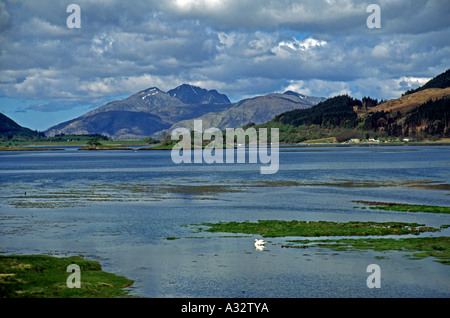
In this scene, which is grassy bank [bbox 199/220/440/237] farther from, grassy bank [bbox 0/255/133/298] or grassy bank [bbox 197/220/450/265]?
grassy bank [bbox 0/255/133/298]

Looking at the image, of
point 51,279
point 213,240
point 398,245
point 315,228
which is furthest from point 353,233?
point 51,279

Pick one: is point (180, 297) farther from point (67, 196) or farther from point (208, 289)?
point (67, 196)

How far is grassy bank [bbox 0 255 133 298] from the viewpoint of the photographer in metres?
30.3

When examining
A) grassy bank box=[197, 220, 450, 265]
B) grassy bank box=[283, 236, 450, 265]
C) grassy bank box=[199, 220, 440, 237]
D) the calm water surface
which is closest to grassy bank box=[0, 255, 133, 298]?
the calm water surface

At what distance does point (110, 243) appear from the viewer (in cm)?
4750

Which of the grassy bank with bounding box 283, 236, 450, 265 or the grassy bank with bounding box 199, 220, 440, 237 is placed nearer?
the grassy bank with bounding box 283, 236, 450, 265

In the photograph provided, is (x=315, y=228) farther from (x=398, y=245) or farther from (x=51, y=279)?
(x=51, y=279)

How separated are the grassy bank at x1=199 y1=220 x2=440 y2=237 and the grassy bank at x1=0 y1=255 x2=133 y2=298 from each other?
19.2m

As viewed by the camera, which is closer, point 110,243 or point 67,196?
point 110,243

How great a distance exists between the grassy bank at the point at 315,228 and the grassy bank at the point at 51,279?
756 inches

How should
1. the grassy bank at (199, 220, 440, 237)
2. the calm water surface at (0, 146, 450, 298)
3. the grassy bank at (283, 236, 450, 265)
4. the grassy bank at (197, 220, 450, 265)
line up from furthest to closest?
the grassy bank at (199, 220, 440, 237) → the grassy bank at (197, 220, 450, 265) → the grassy bank at (283, 236, 450, 265) → the calm water surface at (0, 146, 450, 298)

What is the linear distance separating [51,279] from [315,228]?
28802 mm
